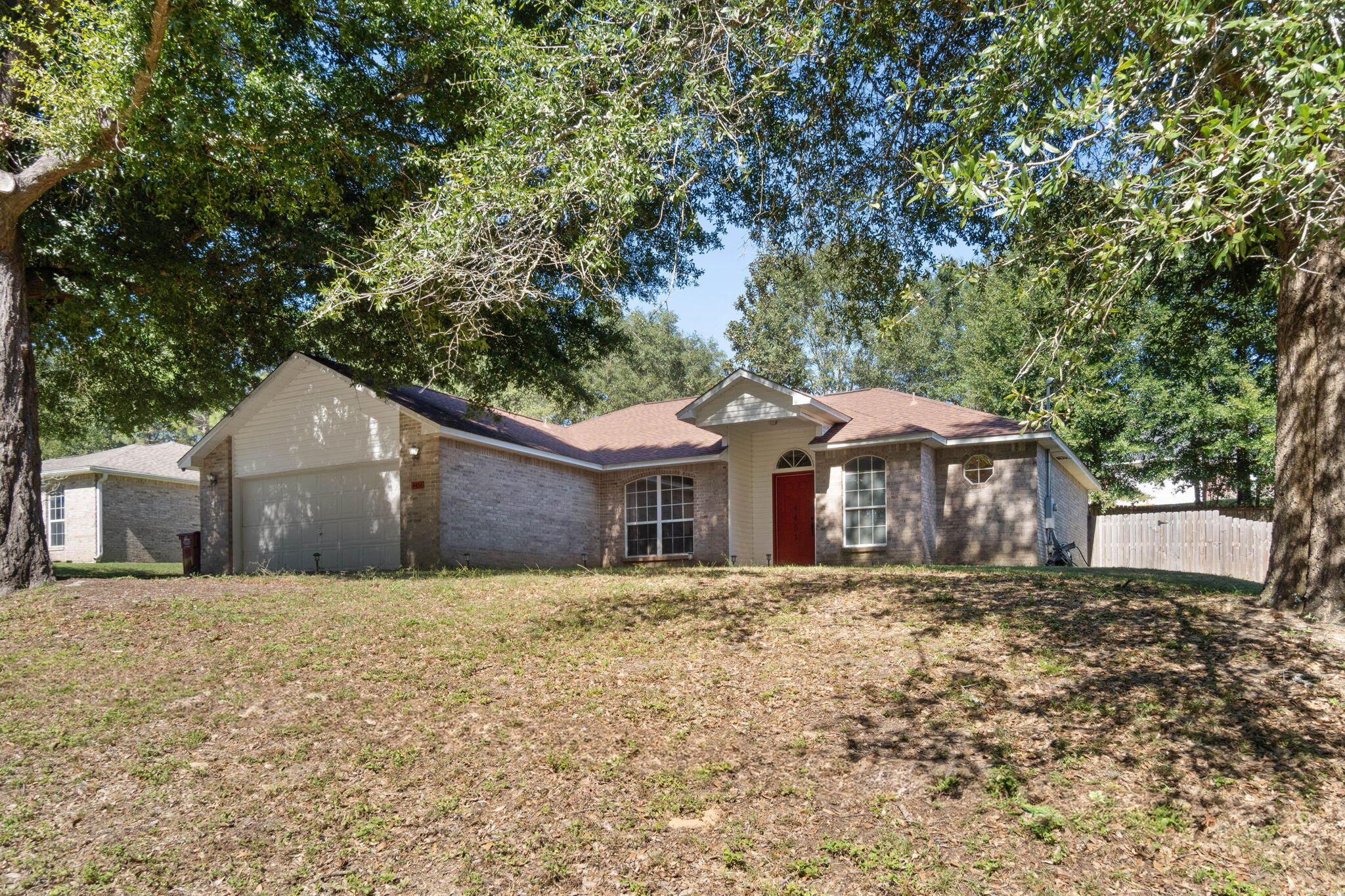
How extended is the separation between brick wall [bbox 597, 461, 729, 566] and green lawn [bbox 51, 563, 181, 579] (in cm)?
901

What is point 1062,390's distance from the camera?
6070mm

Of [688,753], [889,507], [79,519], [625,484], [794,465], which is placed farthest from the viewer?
[79,519]

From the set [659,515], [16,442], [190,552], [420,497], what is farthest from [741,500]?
[16,442]

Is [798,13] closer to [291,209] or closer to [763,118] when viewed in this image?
[763,118]

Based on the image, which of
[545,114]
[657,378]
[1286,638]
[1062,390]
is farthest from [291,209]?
[657,378]

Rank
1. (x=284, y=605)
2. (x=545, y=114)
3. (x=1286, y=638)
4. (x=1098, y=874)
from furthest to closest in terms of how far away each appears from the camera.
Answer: (x=284, y=605), (x=545, y=114), (x=1286, y=638), (x=1098, y=874)

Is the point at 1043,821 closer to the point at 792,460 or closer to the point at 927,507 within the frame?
the point at 927,507

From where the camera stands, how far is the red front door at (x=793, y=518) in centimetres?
1809

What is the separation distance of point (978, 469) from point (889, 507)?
1.93 meters

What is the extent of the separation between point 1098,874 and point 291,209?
397 inches

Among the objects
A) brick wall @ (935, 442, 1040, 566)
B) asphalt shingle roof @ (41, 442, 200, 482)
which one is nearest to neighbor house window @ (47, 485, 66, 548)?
asphalt shingle roof @ (41, 442, 200, 482)

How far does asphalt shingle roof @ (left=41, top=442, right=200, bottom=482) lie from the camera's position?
2470cm

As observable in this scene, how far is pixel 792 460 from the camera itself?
60.5 feet

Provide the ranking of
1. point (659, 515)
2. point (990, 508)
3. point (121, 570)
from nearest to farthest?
point (990, 508) < point (121, 570) < point (659, 515)
